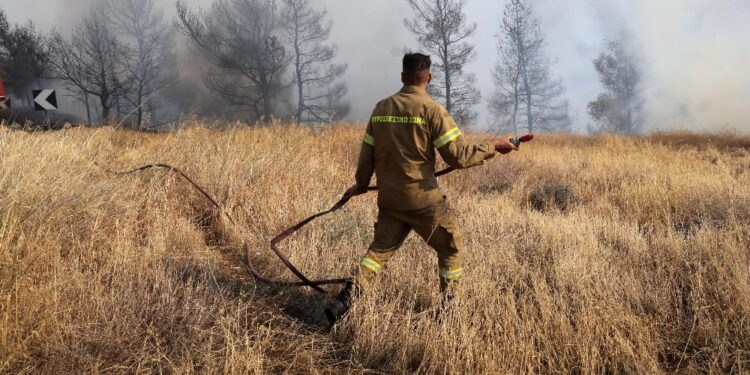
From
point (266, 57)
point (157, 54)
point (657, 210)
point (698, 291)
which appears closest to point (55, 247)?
point (698, 291)

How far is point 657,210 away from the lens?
4.88 meters

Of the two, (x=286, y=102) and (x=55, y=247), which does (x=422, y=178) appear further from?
(x=286, y=102)

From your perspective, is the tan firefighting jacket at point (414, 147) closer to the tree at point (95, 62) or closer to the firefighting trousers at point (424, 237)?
the firefighting trousers at point (424, 237)

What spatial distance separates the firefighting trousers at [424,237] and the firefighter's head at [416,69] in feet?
2.11

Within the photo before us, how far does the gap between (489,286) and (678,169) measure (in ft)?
18.5

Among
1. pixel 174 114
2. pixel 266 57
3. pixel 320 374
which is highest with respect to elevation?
pixel 266 57

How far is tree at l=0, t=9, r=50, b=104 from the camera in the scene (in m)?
22.3

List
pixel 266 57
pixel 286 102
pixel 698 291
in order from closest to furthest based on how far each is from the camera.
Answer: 1. pixel 698 291
2. pixel 266 57
3. pixel 286 102

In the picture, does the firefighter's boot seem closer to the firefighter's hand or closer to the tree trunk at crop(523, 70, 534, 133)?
the firefighter's hand

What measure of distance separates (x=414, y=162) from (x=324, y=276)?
1131mm

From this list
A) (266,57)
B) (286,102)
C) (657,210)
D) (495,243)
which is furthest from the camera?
(286,102)

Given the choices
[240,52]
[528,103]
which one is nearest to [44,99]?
[240,52]

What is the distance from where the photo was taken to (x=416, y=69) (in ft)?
8.23

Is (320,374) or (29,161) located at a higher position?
(29,161)
